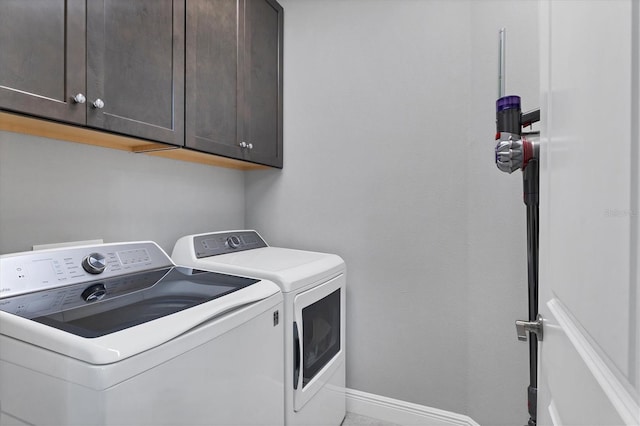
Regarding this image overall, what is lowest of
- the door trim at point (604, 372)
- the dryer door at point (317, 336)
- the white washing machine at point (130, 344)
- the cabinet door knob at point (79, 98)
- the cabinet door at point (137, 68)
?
the dryer door at point (317, 336)

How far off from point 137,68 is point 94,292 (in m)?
0.81

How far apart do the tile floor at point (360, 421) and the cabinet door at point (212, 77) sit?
1.64 meters

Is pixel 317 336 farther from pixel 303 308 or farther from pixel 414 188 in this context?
pixel 414 188

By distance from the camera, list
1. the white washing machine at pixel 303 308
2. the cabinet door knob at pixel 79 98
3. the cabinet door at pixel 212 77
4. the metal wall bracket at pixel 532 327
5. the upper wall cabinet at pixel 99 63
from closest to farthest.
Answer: the metal wall bracket at pixel 532 327, the upper wall cabinet at pixel 99 63, the cabinet door knob at pixel 79 98, the white washing machine at pixel 303 308, the cabinet door at pixel 212 77

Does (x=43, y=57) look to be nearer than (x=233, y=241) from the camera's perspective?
Yes

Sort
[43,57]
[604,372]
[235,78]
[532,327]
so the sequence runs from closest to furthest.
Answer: [604,372] → [532,327] → [43,57] → [235,78]

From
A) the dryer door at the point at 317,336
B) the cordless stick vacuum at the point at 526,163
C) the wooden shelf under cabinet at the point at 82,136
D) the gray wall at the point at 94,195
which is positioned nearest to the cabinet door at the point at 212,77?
the wooden shelf under cabinet at the point at 82,136

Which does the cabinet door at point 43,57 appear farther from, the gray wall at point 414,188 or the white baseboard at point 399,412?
the white baseboard at point 399,412

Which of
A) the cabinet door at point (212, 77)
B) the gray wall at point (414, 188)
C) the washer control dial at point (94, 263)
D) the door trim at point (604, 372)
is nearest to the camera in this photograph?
the door trim at point (604, 372)

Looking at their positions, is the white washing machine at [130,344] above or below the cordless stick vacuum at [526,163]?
below

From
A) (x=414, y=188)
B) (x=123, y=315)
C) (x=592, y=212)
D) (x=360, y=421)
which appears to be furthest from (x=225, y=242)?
(x=592, y=212)

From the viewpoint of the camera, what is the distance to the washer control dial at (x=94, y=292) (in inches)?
38.5

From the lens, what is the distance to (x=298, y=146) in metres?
2.12

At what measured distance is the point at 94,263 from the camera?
3.92 feet
